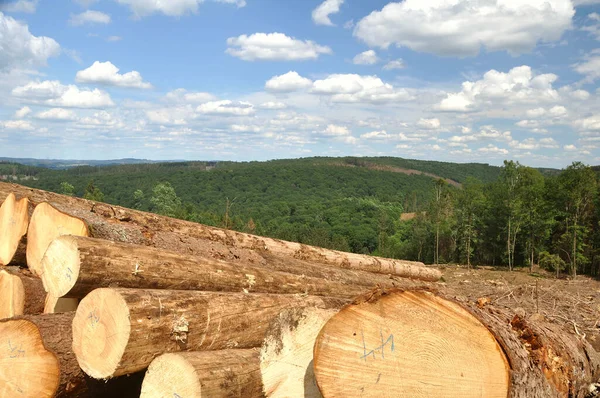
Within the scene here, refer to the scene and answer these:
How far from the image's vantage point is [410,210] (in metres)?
98.2

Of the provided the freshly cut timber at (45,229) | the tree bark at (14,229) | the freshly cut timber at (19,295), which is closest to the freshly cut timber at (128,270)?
the freshly cut timber at (45,229)

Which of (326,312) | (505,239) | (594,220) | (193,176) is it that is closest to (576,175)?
(594,220)

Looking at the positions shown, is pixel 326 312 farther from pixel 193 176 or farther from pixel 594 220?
pixel 193 176

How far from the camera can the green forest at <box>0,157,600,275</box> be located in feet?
110

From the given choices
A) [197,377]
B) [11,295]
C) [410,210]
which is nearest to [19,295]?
[11,295]

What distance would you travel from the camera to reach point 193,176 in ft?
433

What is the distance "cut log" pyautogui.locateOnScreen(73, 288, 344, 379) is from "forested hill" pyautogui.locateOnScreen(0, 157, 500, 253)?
5414 cm

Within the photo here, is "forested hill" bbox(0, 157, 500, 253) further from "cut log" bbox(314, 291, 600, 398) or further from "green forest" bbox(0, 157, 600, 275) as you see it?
"cut log" bbox(314, 291, 600, 398)

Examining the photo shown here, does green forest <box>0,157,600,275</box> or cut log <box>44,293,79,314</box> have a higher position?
cut log <box>44,293,79,314</box>

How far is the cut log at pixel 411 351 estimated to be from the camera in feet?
7.84

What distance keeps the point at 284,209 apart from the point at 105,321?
92641mm

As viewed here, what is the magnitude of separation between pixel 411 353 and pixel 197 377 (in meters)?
1.19

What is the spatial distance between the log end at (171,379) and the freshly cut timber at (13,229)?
2.90 metres

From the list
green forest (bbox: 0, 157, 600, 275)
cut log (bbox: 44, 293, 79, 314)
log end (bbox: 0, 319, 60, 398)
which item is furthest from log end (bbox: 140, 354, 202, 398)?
→ green forest (bbox: 0, 157, 600, 275)
